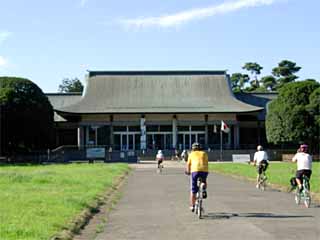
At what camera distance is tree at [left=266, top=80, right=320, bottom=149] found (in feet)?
209

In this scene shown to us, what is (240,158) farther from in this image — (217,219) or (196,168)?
(217,219)

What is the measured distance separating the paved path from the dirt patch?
0.79ft

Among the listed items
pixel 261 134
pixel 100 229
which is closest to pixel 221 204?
pixel 100 229

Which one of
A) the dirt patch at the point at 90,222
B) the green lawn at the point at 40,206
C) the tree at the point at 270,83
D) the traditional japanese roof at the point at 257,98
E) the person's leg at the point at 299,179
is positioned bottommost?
the dirt patch at the point at 90,222

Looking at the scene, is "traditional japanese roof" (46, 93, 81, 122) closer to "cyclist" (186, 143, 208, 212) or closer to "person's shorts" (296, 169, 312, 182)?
"person's shorts" (296, 169, 312, 182)

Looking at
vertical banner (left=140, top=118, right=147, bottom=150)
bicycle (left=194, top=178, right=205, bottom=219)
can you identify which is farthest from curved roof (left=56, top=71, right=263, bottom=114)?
bicycle (left=194, top=178, right=205, bottom=219)

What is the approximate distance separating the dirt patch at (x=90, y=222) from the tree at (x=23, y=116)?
45.4 m

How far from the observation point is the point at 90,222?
45.6ft

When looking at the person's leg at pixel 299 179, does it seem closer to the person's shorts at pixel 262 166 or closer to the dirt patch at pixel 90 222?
the dirt patch at pixel 90 222

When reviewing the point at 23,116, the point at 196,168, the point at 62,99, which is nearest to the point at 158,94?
the point at 62,99

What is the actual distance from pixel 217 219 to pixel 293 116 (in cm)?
5100

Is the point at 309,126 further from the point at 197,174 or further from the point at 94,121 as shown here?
the point at 197,174

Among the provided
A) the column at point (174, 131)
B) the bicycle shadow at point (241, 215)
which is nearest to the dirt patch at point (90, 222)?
the bicycle shadow at point (241, 215)

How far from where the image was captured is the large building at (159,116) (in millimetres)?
75688
